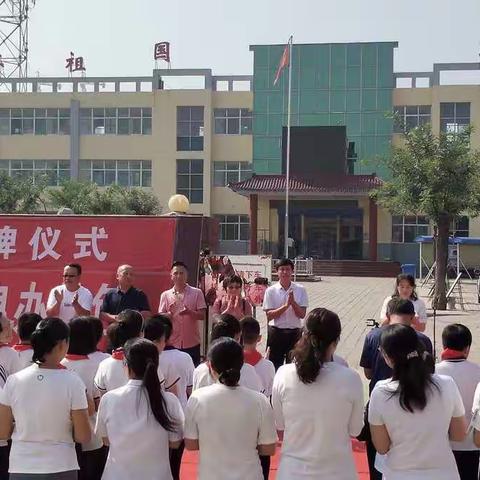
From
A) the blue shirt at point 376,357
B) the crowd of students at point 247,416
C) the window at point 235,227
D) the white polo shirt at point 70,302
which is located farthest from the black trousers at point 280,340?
the window at point 235,227

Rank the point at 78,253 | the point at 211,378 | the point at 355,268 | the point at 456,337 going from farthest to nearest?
the point at 355,268 < the point at 78,253 < the point at 211,378 < the point at 456,337

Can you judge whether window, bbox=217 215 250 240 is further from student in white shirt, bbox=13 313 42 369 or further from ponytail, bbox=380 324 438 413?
ponytail, bbox=380 324 438 413

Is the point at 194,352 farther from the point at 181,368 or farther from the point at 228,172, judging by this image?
the point at 228,172

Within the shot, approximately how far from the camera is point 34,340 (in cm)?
325

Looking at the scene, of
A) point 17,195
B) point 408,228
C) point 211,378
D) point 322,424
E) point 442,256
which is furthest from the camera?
point 408,228

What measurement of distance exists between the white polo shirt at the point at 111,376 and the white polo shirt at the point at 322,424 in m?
0.93

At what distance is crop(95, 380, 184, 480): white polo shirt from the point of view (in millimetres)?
Answer: 3209

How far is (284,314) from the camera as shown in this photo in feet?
22.2

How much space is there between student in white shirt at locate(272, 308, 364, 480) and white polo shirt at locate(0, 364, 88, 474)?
3.08ft

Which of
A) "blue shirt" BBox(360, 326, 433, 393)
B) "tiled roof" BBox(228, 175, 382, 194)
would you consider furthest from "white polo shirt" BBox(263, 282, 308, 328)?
"tiled roof" BBox(228, 175, 382, 194)

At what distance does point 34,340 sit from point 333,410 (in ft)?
4.53

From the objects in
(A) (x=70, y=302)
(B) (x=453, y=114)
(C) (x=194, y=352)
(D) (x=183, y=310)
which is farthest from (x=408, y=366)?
(B) (x=453, y=114)

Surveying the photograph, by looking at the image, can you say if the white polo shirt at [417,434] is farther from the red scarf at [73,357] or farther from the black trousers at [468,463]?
the red scarf at [73,357]

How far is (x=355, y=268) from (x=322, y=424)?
30.3m
